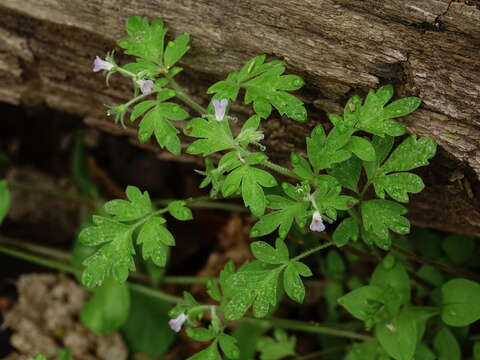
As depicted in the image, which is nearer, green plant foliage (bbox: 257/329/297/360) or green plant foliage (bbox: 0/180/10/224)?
green plant foliage (bbox: 257/329/297/360)

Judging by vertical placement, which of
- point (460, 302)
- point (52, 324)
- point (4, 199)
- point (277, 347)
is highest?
point (460, 302)

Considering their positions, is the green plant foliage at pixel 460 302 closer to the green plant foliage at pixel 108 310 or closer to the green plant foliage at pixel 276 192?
the green plant foliage at pixel 276 192

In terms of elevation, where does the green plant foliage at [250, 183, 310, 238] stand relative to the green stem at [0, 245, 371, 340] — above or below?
above

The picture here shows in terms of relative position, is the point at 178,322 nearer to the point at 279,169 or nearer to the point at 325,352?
the point at 279,169

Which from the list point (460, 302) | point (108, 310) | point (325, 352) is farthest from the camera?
point (108, 310)

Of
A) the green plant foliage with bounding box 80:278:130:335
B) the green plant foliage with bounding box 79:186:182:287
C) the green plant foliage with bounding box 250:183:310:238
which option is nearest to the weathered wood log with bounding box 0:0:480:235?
the green plant foliage with bounding box 250:183:310:238

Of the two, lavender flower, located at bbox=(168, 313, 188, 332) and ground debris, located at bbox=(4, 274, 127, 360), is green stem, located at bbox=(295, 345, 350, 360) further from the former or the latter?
ground debris, located at bbox=(4, 274, 127, 360)

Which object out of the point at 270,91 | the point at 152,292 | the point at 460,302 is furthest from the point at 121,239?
the point at 460,302

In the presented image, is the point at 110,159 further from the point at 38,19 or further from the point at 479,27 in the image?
the point at 479,27

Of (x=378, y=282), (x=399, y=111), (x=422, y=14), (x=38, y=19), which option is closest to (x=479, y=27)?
(x=422, y=14)
